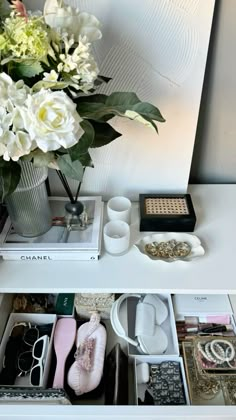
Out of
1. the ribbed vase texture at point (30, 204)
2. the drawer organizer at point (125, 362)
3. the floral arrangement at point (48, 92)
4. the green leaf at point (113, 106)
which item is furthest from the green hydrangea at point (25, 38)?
the drawer organizer at point (125, 362)

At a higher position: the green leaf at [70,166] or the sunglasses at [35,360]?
Result: the green leaf at [70,166]

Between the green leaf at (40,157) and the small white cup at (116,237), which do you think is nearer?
the green leaf at (40,157)

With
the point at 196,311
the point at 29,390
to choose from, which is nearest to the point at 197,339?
the point at 196,311

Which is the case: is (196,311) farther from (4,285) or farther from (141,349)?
(4,285)

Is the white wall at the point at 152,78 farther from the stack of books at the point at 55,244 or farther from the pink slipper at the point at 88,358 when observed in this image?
the pink slipper at the point at 88,358

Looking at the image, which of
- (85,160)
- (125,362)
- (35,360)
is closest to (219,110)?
(85,160)

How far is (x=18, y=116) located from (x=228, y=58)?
58 centimetres

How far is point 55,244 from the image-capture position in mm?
814

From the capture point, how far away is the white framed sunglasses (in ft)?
2.67

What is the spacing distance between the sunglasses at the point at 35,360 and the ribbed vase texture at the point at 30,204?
0.93 ft

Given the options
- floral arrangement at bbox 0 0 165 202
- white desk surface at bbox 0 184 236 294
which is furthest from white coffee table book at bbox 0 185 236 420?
floral arrangement at bbox 0 0 165 202

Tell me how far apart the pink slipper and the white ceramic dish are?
24cm

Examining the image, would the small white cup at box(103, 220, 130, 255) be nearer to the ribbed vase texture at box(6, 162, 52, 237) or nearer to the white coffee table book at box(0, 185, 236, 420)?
the white coffee table book at box(0, 185, 236, 420)

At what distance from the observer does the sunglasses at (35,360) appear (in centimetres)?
82
